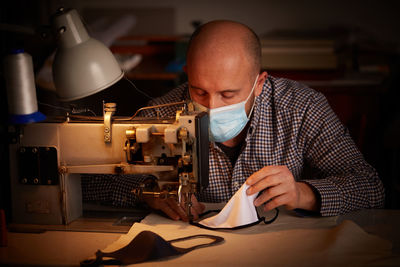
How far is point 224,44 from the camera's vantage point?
6.27ft

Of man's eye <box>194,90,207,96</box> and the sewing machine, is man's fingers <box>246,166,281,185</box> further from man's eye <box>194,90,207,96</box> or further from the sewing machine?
man's eye <box>194,90,207,96</box>

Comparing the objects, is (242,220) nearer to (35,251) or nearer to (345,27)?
(35,251)

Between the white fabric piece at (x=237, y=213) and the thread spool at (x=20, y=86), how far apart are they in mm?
681

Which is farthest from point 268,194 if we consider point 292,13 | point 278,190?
point 292,13

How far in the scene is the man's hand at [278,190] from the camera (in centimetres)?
160

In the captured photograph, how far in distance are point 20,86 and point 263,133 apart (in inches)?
42.5

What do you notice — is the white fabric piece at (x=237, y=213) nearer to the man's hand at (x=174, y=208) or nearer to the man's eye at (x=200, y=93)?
the man's hand at (x=174, y=208)

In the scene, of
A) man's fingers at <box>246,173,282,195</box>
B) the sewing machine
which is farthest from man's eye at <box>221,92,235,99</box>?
man's fingers at <box>246,173,282,195</box>

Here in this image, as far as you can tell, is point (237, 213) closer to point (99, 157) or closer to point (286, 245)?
point (286, 245)

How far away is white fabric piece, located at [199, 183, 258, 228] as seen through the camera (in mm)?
1608

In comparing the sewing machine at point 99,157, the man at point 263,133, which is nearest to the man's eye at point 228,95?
the man at point 263,133

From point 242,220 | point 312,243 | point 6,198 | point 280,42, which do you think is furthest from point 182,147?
point 280,42

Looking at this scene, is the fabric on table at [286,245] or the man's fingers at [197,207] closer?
the fabric on table at [286,245]

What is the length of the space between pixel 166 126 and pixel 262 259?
0.52m
